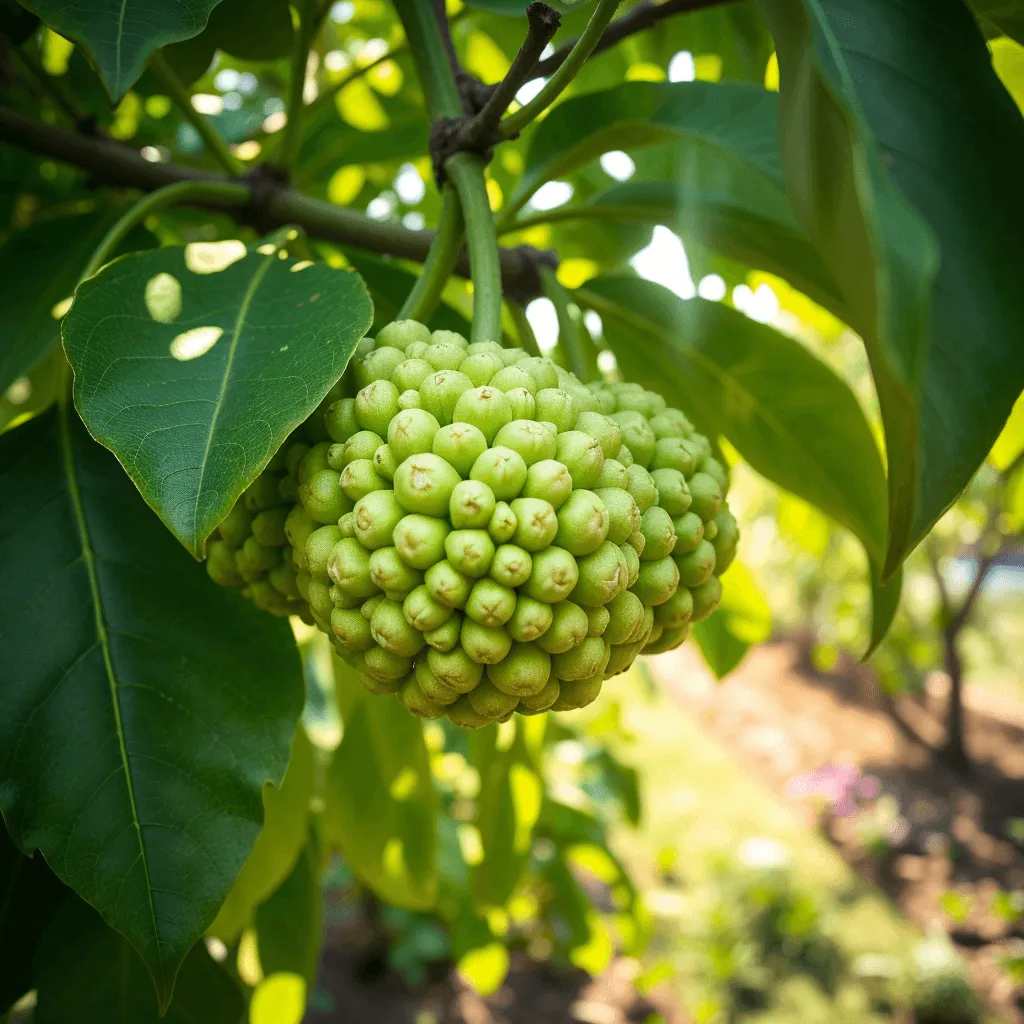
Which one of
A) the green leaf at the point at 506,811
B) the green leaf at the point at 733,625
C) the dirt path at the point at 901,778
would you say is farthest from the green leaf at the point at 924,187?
the dirt path at the point at 901,778

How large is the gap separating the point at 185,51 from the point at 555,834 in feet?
6.38

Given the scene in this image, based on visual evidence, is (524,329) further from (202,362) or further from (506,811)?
(506,811)

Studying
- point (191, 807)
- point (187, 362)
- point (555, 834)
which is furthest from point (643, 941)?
point (187, 362)

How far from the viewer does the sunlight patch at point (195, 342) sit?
0.67 meters

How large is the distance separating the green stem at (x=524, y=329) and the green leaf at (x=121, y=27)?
39cm

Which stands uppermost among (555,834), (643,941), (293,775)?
(293,775)

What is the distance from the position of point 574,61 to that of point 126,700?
648mm

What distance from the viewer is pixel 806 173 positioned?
0.54 meters

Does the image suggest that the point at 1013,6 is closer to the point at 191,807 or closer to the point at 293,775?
the point at 191,807

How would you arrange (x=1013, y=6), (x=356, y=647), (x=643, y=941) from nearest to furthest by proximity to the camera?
(x=356, y=647) → (x=1013, y=6) → (x=643, y=941)

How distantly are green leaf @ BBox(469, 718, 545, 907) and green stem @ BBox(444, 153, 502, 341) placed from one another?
1.04 metres

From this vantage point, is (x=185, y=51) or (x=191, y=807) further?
(x=185, y=51)

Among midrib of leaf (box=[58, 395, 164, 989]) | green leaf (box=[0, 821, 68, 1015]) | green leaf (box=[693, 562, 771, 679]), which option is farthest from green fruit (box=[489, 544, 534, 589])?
green leaf (box=[693, 562, 771, 679])

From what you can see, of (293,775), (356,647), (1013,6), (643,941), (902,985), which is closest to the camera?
(356,647)
